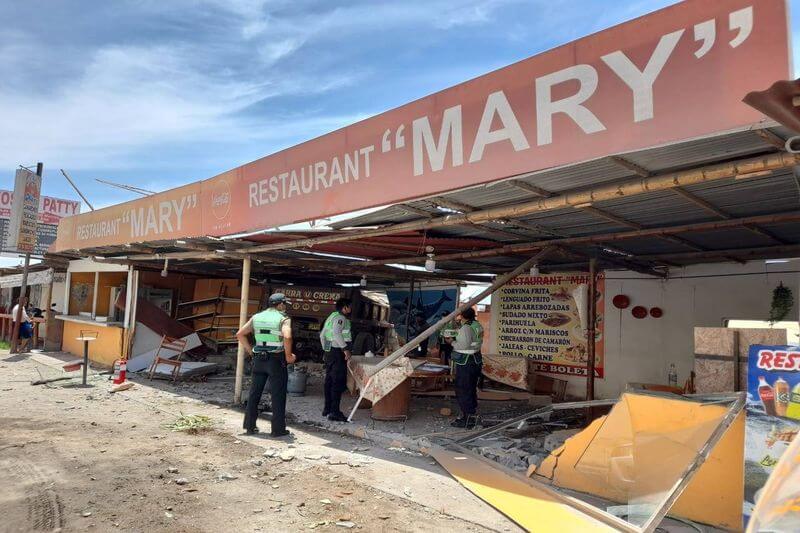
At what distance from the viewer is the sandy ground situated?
13.4ft

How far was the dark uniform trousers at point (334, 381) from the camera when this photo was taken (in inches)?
310

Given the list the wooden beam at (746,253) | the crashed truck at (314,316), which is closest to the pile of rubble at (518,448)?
the wooden beam at (746,253)

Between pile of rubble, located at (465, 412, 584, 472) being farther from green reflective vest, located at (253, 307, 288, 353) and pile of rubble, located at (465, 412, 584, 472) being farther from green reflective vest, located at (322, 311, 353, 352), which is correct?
green reflective vest, located at (253, 307, 288, 353)

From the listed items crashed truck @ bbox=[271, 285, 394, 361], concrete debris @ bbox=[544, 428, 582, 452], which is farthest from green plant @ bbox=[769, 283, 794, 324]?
crashed truck @ bbox=[271, 285, 394, 361]

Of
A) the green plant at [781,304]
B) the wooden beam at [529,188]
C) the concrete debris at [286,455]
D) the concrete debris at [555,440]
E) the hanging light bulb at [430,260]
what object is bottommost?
the concrete debris at [286,455]

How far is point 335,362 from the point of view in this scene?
7.94 meters

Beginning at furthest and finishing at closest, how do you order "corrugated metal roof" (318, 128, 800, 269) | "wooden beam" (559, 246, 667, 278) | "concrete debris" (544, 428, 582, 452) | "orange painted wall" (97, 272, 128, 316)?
"orange painted wall" (97, 272, 128, 316)
"wooden beam" (559, 246, 667, 278)
"concrete debris" (544, 428, 582, 452)
"corrugated metal roof" (318, 128, 800, 269)

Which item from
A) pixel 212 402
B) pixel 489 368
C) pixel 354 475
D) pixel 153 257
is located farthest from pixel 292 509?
pixel 153 257

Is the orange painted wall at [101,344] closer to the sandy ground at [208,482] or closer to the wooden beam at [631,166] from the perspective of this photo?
the sandy ground at [208,482]

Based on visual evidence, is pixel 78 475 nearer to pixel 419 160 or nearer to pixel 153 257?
pixel 419 160

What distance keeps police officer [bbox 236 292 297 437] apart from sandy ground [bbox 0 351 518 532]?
0.31 meters

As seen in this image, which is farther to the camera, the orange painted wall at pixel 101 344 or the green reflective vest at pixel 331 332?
the orange painted wall at pixel 101 344

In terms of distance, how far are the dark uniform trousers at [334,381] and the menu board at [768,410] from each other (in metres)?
5.30

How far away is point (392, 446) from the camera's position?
6.58 metres
